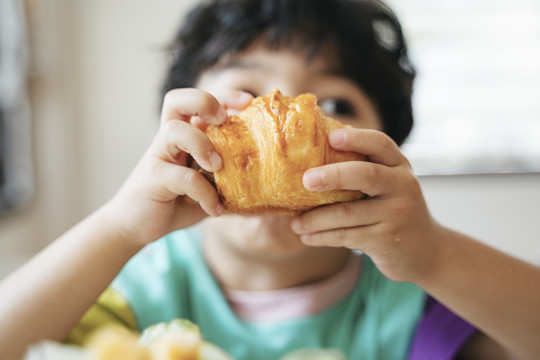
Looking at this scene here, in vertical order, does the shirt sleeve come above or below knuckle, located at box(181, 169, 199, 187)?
below

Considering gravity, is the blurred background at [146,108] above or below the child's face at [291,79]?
below

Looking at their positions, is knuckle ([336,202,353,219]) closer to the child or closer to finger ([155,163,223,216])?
the child

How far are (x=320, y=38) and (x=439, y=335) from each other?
1.88 ft

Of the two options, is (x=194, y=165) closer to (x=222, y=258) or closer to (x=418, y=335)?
(x=222, y=258)

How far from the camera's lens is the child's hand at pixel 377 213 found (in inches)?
17.3

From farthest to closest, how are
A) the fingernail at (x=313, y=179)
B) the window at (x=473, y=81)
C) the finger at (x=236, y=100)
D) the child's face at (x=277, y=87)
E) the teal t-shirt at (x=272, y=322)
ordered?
the window at (x=473, y=81)
the teal t-shirt at (x=272, y=322)
the child's face at (x=277, y=87)
the finger at (x=236, y=100)
the fingernail at (x=313, y=179)

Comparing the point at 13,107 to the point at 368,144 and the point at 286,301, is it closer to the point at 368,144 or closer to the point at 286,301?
the point at 286,301

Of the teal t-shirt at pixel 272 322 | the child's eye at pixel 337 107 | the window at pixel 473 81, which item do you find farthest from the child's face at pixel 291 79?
the window at pixel 473 81

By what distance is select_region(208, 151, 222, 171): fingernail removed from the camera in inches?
16.9

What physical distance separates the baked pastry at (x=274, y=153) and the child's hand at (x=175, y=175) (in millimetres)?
17

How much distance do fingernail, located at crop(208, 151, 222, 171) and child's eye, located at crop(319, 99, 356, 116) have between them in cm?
34

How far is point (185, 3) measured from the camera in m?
2.04

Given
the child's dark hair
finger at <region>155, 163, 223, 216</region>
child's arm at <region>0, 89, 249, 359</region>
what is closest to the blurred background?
the child's dark hair

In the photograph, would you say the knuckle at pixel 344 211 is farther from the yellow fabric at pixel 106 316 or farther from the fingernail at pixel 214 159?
the yellow fabric at pixel 106 316
